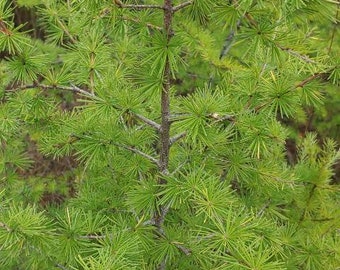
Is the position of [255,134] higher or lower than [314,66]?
lower

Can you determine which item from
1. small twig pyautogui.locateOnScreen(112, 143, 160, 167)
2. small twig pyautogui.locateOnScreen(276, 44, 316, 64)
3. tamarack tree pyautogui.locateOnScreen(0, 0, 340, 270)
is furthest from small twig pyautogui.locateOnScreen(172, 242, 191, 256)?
small twig pyautogui.locateOnScreen(276, 44, 316, 64)

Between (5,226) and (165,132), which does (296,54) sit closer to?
(165,132)

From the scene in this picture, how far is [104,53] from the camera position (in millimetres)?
1424

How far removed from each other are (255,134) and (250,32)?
32 cm

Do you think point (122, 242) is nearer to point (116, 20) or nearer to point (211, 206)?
point (211, 206)

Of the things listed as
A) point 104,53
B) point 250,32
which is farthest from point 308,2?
point 104,53

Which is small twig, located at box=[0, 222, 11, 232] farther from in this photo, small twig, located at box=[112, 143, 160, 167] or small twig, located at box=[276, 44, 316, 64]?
small twig, located at box=[276, 44, 316, 64]

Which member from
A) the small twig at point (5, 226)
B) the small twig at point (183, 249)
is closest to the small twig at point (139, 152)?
the small twig at point (183, 249)

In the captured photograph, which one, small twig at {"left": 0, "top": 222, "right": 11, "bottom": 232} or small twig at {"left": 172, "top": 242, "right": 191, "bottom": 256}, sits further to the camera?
small twig at {"left": 172, "top": 242, "right": 191, "bottom": 256}

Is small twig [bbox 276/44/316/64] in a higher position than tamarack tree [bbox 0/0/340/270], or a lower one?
higher

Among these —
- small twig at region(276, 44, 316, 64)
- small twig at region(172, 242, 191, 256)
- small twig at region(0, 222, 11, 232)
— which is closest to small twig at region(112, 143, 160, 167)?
small twig at region(172, 242, 191, 256)

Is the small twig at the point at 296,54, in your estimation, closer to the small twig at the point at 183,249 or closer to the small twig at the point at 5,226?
the small twig at the point at 183,249

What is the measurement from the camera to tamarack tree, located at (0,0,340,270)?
3.50 ft

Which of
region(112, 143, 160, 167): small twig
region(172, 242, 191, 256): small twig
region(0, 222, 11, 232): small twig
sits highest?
region(0, 222, 11, 232): small twig
